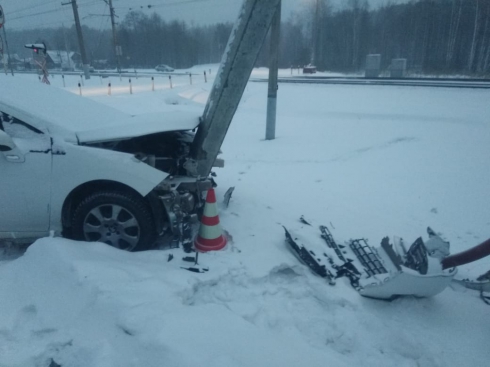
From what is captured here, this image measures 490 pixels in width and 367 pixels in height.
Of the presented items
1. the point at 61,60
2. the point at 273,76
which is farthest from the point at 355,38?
the point at 61,60

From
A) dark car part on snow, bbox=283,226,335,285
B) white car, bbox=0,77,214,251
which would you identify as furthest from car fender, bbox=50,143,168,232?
dark car part on snow, bbox=283,226,335,285

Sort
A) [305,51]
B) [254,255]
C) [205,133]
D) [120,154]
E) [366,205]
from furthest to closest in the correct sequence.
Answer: [305,51]
[366,205]
[205,133]
[254,255]
[120,154]

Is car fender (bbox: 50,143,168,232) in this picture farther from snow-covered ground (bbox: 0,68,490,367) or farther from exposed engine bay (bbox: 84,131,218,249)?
snow-covered ground (bbox: 0,68,490,367)

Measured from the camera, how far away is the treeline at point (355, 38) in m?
36.5

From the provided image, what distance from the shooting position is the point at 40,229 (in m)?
3.15

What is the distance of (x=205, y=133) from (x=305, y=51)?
5099 centimetres

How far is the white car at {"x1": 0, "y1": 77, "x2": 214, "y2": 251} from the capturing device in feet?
9.76

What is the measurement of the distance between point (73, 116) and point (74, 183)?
88cm

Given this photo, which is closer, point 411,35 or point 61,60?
point 411,35

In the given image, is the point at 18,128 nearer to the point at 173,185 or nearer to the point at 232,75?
the point at 173,185

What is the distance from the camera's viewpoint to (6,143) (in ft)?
9.27

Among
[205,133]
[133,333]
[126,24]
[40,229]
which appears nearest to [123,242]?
[40,229]

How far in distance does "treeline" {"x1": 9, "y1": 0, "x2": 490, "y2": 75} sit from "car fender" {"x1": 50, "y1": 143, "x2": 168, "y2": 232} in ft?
111

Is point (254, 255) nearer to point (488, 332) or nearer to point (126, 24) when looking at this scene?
point (488, 332)
